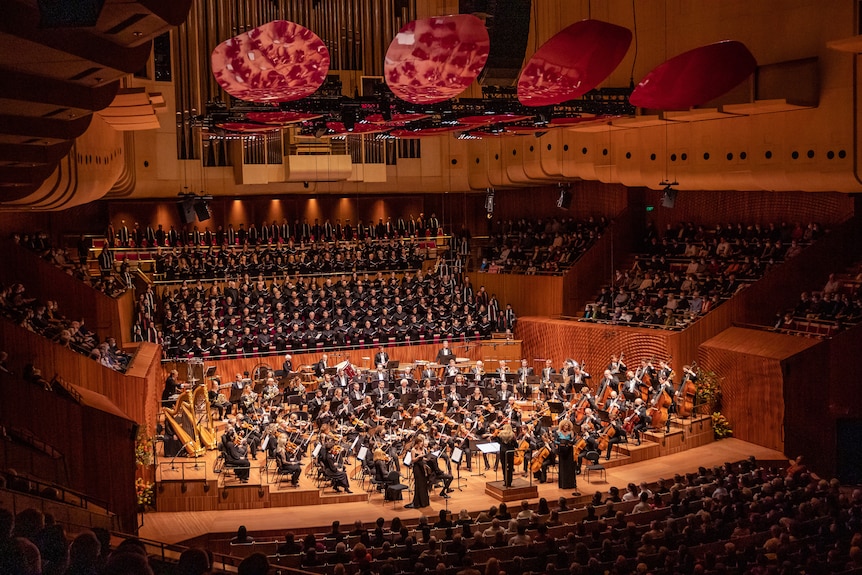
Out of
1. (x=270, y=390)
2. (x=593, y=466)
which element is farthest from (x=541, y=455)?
(x=270, y=390)

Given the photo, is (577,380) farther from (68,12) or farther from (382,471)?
(68,12)

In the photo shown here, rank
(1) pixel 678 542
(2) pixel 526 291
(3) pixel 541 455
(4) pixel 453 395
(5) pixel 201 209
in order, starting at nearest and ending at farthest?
(1) pixel 678 542
(3) pixel 541 455
(4) pixel 453 395
(5) pixel 201 209
(2) pixel 526 291

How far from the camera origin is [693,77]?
35.2ft

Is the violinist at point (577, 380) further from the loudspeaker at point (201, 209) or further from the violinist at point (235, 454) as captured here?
the loudspeaker at point (201, 209)

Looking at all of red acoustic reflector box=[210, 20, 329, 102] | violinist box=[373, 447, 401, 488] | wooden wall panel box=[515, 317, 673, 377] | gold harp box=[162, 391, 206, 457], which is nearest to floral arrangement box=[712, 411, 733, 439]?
wooden wall panel box=[515, 317, 673, 377]

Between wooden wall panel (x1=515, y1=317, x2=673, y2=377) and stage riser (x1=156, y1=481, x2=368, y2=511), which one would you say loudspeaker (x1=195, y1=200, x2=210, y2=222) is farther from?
wooden wall panel (x1=515, y1=317, x2=673, y2=377)

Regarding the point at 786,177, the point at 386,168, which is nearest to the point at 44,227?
the point at 386,168

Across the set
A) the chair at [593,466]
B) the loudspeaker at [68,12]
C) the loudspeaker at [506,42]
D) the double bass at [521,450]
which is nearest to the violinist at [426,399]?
the double bass at [521,450]

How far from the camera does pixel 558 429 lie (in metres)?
13.2

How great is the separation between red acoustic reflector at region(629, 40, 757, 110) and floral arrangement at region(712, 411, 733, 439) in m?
6.43

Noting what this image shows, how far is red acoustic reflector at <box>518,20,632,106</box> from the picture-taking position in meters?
8.38

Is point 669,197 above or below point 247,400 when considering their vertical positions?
above

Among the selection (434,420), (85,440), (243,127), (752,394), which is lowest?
(752,394)

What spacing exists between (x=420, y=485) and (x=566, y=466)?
6.87ft
